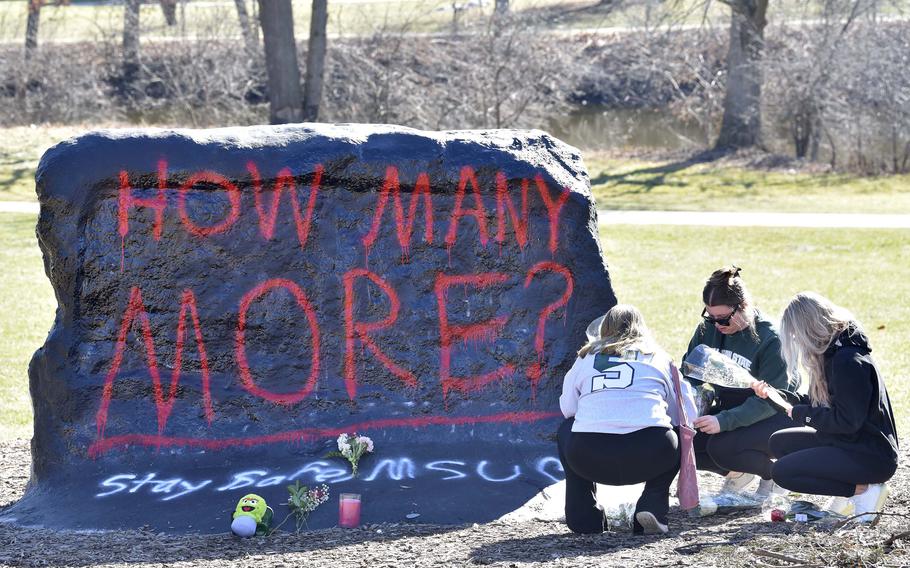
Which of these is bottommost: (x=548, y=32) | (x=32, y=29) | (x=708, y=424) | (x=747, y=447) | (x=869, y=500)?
(x=869, y=500)

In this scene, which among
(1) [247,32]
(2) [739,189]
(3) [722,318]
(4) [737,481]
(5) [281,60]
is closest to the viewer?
(3) [722,318]

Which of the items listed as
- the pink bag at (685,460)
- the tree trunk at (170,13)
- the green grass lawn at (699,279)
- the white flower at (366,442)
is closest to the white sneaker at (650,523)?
the pink bag at (685,460)

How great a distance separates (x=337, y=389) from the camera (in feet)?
18.9

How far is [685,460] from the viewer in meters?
4.97

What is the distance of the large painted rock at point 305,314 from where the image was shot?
5480mm

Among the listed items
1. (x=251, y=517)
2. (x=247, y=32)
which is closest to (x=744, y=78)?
(x=247, y=32)

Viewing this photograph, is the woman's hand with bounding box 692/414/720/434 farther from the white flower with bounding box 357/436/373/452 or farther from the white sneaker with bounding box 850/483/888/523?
the white flower with bounding box 357/436/373/452

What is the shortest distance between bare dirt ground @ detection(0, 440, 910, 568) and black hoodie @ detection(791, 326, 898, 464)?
331 millimetres

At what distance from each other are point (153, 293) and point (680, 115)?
20.6 meters

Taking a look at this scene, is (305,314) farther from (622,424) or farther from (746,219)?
(746,219)

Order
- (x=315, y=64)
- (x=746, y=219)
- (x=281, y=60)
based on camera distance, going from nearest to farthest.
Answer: (x=746, y=219), (x=281, y=60), (x=315, y=64)

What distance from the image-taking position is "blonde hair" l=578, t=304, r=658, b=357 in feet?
15.8

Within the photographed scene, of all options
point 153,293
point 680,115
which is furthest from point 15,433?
point 680,115

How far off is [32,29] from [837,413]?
27757mm
